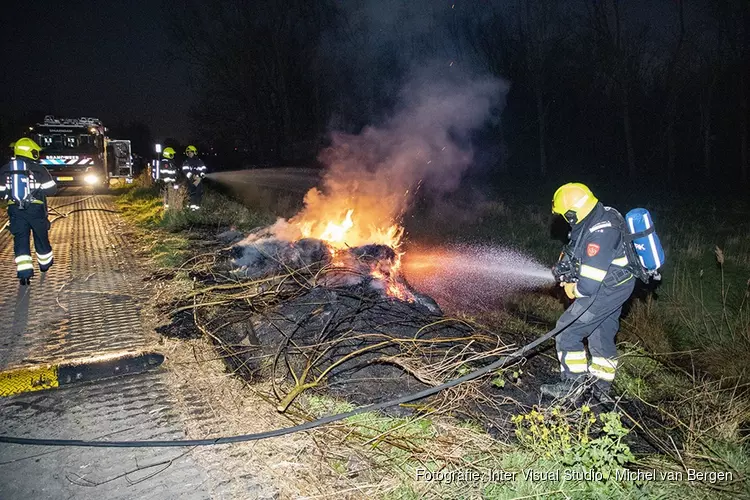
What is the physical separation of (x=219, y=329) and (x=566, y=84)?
31.8 m

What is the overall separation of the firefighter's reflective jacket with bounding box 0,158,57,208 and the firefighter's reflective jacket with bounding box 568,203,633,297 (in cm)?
666

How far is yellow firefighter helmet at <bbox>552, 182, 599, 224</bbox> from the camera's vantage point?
4129 millimetres

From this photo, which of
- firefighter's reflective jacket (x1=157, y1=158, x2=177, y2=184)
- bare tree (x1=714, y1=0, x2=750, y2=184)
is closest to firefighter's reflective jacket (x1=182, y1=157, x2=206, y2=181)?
firefighter's reflective jacket (x1=157, y1=158, x2=177, y2=184)

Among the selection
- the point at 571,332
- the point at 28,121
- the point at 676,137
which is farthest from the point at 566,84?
the point at 28,121

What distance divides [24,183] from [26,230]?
67 cm

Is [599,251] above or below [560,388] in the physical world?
above

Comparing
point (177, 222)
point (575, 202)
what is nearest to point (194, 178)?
point (177, 222)

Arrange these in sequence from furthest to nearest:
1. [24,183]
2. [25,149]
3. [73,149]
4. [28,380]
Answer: [73,149] < [25,149] < [24,183] < [28,380]

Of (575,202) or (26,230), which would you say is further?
(26,230)

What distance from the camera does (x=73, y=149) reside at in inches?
750

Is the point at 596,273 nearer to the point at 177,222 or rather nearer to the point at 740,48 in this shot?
the point at 177,222

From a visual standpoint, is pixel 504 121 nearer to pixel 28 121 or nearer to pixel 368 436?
pixel 368 436

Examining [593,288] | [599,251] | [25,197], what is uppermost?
[25,197]

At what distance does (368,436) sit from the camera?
10.4ft
